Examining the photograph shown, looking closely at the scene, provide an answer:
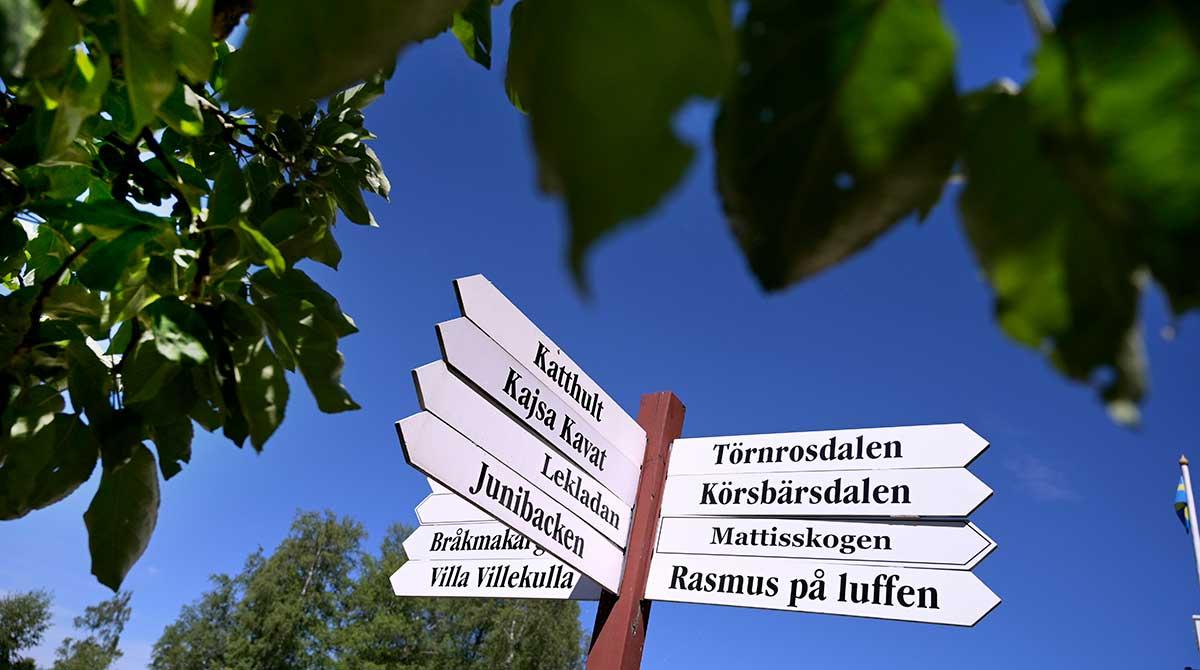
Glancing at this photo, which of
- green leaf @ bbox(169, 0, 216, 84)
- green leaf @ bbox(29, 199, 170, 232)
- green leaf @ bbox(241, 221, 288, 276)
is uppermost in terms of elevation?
green leaf @ bbox(29, 199, 170, 232)

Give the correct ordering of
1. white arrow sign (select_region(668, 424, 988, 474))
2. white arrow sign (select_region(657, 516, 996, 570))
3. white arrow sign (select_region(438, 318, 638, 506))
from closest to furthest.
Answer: white arrow sign (select_region(438, 318, 638, 506)) → white arrow sign (select_region(657, 516, 996, 570)) → white arrow sign (select_region(668, 424, 988, 474))

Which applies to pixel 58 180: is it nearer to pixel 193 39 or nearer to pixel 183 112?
pixel 183 112

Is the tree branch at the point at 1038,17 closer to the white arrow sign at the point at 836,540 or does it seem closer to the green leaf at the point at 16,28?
the green leaf at the point at 16,28

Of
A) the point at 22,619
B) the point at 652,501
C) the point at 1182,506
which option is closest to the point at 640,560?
the point at 652,501

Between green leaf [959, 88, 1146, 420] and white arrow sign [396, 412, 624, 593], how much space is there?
187 centimetres

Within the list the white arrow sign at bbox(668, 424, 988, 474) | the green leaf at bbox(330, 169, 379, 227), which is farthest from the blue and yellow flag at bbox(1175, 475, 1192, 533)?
the green leaf at bbox(330, 169, 379, 227)

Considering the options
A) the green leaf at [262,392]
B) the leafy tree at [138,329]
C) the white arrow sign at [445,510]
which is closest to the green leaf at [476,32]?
the leafy tree at [138,329]

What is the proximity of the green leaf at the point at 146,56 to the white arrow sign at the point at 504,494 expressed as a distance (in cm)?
164

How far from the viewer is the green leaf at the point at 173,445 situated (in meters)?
0.67

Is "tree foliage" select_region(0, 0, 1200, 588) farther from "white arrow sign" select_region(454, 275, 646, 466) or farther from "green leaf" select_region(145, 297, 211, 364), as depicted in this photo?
"white arrow sign" select_region(454, 275, 646, 466)

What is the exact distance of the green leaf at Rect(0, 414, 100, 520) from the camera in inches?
24.8

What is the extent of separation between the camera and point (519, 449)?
2.27 meters

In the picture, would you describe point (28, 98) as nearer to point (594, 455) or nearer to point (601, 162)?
point (601, 162)

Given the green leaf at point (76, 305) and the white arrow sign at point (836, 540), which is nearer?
the green leaf at point (76, 305)
